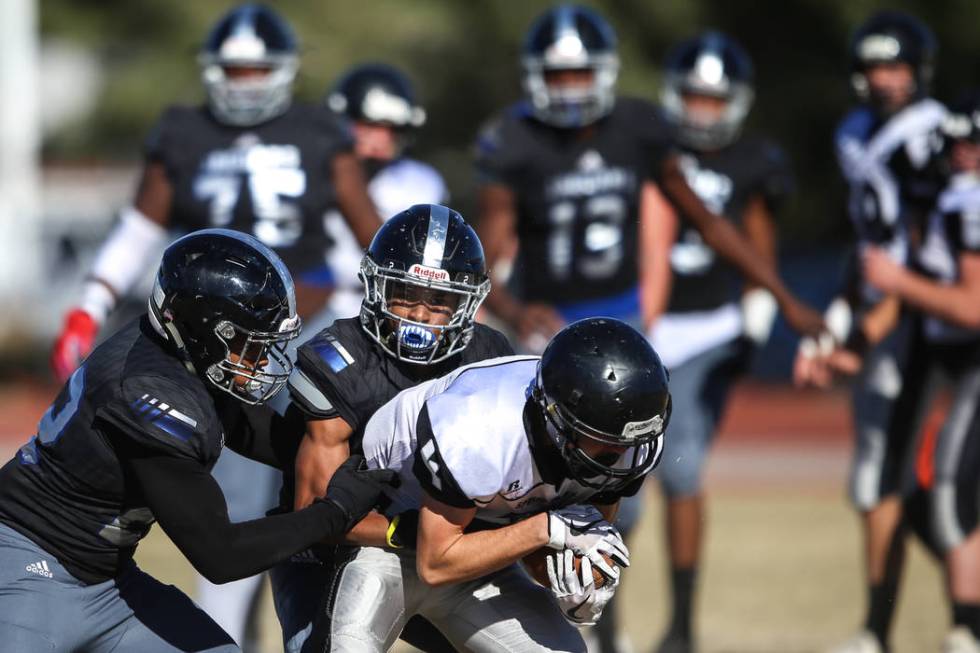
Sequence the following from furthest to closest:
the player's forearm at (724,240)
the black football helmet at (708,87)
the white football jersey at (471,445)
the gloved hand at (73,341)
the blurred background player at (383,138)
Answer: the blurred background player at (383,138)
the black football helmet at (708,87)
the player's forearm at (724,240)
the gloved hand at (73,341)
the white football jersey at (471,445)

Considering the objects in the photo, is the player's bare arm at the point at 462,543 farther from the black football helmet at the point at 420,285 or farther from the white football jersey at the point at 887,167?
the white football jersey at the point at 887,167

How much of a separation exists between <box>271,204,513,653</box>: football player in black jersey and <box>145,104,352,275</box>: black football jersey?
4.97 feet

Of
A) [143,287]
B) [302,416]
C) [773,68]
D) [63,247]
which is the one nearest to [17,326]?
[63,247]

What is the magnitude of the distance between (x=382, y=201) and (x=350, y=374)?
9.48 feet

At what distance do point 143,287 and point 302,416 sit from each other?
11.0 m

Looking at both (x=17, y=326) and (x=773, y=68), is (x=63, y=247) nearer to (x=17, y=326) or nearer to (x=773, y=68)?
(x=17, y=326)

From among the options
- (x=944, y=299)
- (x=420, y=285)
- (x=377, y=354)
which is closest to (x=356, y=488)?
(x=377, y=354)

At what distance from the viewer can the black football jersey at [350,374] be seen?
12.3 feet

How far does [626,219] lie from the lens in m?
5.84

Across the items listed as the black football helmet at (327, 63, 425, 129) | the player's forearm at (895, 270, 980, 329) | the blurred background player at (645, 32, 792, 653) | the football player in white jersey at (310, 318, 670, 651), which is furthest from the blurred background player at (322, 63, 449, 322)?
the football player in white jersey at (310, 318, 670, 651)

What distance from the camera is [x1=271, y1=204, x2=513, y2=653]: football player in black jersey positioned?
376cm

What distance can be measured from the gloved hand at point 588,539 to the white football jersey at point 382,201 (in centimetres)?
275

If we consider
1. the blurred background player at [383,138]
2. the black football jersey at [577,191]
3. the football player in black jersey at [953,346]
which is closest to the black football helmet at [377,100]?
the blurred background player at [383,138]

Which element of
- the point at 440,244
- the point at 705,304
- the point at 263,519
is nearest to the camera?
the point at 263,519
